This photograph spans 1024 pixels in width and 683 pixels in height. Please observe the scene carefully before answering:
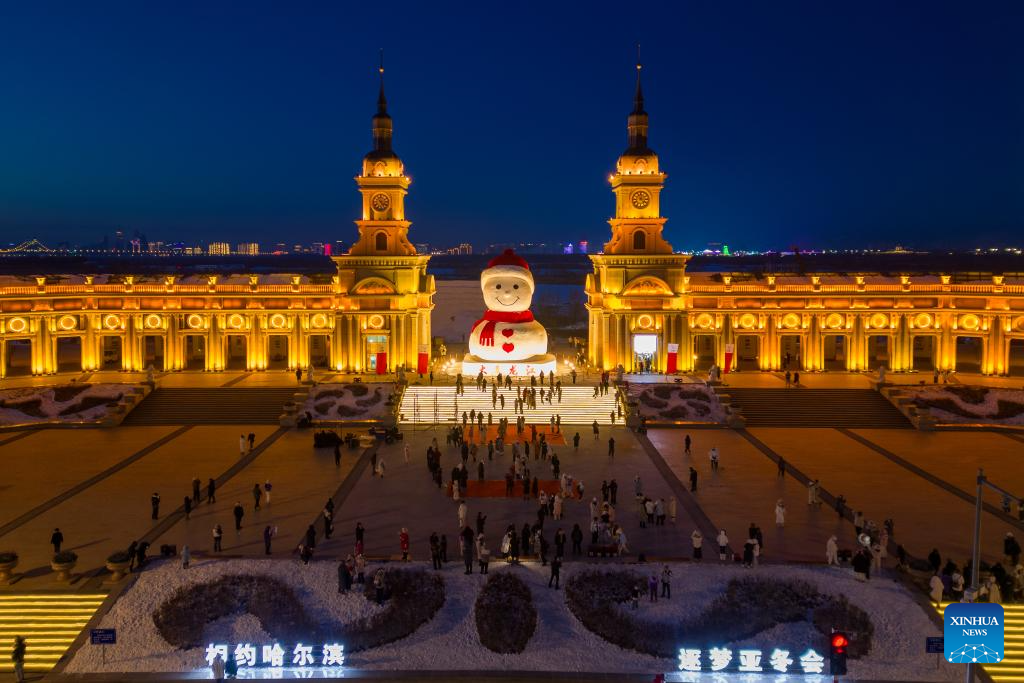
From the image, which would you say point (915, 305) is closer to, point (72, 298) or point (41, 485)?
point (41, 485)

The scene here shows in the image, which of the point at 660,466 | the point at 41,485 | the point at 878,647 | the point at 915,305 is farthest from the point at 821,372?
the point at 41,485

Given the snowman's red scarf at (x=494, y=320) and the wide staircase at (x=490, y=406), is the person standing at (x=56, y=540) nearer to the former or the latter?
the wide staircase at (x=490, y=406)

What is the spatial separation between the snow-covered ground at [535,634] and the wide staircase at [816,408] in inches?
957

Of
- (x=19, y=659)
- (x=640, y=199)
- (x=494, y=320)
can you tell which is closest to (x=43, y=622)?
(x=19, y=659)

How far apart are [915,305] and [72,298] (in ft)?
199

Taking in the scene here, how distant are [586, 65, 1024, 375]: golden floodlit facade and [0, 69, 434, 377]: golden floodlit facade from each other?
14150mm

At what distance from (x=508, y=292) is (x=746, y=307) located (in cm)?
1852

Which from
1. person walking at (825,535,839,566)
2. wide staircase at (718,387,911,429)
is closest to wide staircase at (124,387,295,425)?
wide staircase at (718,387,911,429)

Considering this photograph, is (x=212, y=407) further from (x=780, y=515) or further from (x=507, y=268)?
(x=780, y=515)

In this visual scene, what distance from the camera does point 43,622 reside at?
77.2 ft

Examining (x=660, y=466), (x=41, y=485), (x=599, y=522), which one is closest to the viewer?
(x=599, y=522)

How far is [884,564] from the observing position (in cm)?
2638

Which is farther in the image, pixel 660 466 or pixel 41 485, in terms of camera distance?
pixel 660 466

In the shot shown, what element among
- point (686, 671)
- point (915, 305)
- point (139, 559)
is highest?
point (915, 305)
